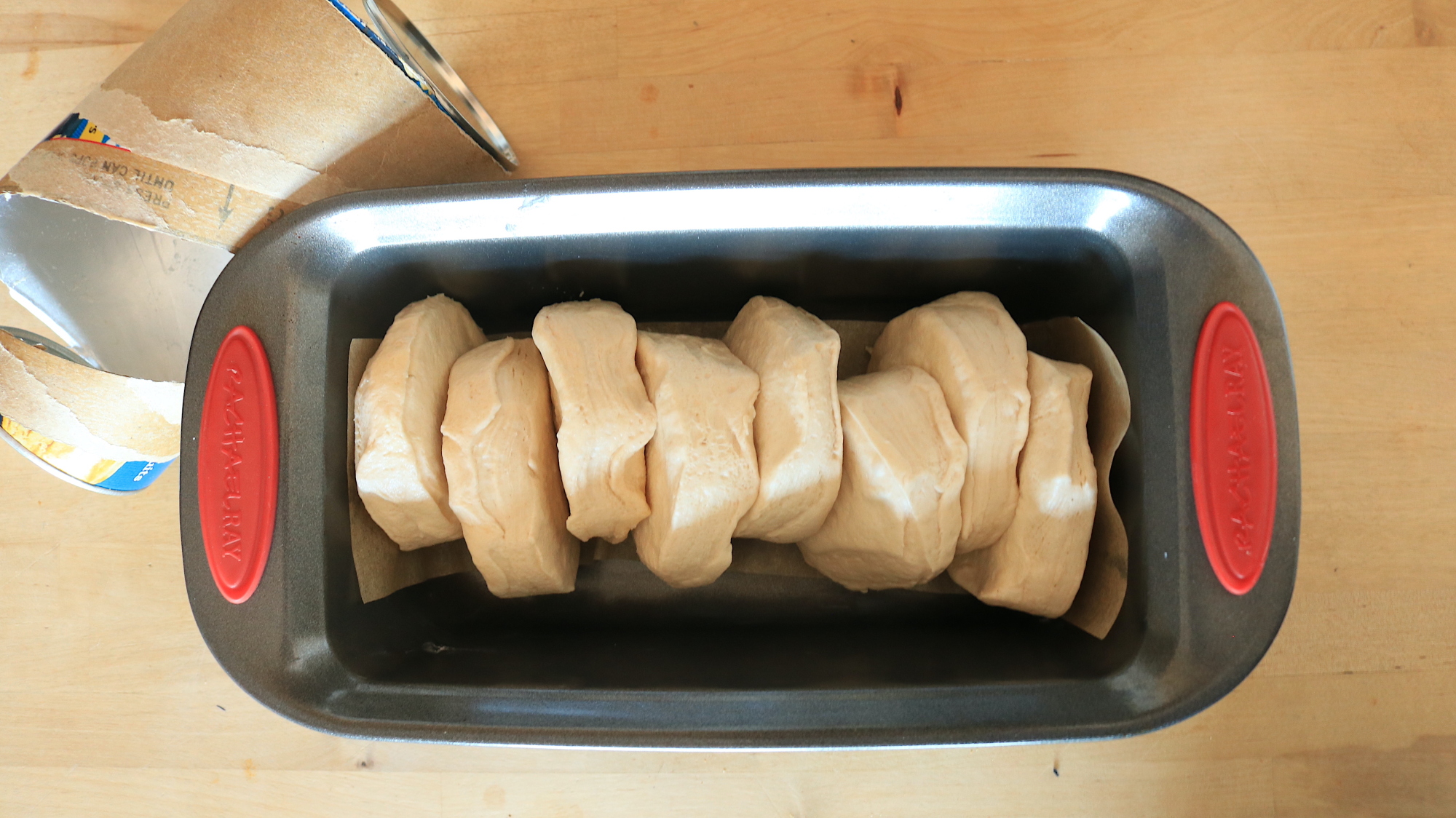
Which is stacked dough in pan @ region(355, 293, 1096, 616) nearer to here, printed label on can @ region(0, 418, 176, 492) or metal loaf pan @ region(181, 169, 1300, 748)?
metal loaf pan @ region(181, 169, 1300, 748)

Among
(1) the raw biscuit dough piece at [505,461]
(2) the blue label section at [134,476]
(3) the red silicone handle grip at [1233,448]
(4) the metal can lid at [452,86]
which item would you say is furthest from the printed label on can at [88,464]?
(3) the red silicone handle grip at [1233,448]

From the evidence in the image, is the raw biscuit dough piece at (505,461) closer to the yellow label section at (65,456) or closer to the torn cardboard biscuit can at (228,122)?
the torn cardboard biscuit can at (228,122)

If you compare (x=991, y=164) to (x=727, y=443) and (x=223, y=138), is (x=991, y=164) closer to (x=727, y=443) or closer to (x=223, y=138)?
(x=727, y=443)

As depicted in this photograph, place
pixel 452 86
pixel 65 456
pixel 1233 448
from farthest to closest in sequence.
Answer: pixel 452 86 → pixel 65 456 → pixel 1233 448

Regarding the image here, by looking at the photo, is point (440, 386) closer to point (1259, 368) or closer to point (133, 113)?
point (133, 113)

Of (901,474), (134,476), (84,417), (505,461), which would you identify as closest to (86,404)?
(84,417)

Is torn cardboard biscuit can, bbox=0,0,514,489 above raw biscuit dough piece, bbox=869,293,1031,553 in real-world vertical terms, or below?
above

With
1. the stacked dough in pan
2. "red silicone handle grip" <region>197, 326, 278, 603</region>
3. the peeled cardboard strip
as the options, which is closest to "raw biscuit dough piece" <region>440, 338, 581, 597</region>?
the stacked dough in pan
